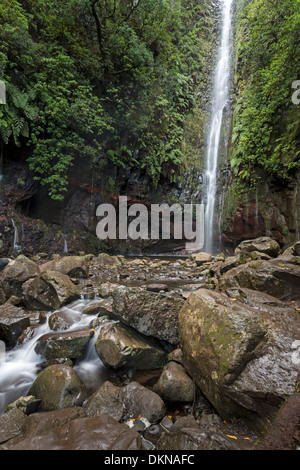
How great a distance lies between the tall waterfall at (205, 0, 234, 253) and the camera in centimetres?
1290

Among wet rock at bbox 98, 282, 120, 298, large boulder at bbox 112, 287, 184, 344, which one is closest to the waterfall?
wet rock at bbox 98, 282, 120, 298

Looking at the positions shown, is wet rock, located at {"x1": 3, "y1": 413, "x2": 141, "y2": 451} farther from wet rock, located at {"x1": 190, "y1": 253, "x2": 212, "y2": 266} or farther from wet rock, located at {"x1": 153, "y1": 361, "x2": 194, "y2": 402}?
wet rock, located at {"x1": 190, "y1": 253, "x2": 212, "y2": 266}

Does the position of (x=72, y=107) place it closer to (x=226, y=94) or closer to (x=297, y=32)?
(x=297, y=32)

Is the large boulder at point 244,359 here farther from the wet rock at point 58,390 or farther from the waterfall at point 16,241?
the waterfall at point 16,241

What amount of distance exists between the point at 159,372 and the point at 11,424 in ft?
5.37

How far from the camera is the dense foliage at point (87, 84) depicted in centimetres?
760

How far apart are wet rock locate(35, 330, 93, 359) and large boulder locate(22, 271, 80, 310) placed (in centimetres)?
122

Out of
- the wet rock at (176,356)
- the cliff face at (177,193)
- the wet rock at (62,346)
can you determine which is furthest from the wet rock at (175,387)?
the cliff face at (177,193)

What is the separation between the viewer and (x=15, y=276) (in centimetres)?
480

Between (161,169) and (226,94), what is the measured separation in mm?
7514

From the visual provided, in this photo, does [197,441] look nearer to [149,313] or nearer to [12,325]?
[149,313]

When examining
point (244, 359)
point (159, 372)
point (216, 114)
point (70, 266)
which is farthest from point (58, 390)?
point (216, 114)

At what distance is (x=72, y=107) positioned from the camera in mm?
8516

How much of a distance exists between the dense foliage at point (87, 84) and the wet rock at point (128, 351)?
7.32 m
